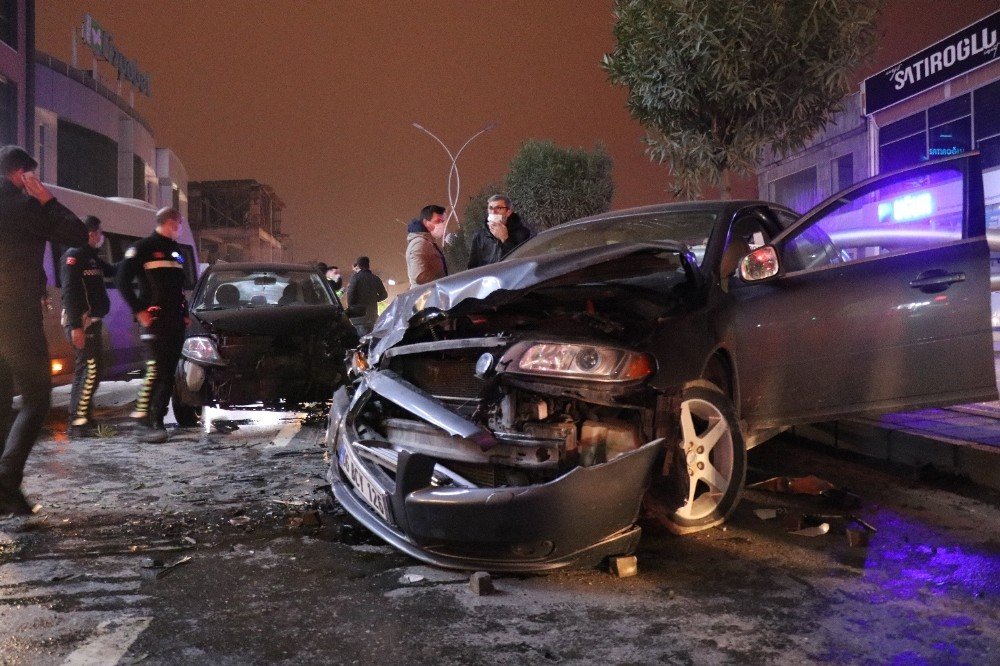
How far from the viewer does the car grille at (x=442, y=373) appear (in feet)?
12.1

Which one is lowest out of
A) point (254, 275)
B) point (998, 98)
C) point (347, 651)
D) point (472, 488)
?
point (347, 651)

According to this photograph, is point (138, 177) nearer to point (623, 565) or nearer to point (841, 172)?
Answer: point (841, 172)

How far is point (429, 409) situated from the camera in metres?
3.36

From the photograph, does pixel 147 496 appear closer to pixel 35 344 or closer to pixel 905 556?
pixel 35 344

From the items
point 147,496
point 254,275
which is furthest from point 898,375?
point 254,275

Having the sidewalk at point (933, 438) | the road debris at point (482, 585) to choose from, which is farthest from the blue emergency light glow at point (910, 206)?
the road debris at point (482, 585)

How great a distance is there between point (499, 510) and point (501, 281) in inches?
42.4

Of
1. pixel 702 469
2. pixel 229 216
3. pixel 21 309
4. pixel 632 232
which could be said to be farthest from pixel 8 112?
pixel 229 216

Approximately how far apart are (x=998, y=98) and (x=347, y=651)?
24222 mm

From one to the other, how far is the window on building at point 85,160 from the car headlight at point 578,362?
3375cm

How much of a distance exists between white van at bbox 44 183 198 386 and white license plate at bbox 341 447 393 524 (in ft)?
17.7

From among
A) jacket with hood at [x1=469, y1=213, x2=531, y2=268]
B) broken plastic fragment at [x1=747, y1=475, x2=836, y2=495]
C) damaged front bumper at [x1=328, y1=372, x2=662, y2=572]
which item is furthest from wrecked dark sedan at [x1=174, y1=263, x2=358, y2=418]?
broken plastic fragment at [x1=747, y1=475, x2=836, y2=495]

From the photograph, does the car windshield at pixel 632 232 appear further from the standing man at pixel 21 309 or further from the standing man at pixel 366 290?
the standing man at pixel 366 290

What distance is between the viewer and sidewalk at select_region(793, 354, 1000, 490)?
507 cm
